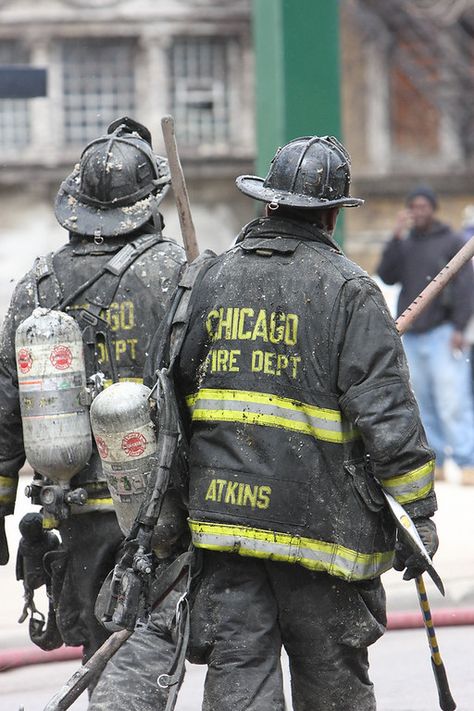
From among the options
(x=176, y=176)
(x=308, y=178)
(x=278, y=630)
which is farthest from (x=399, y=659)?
(x=308, y=178)

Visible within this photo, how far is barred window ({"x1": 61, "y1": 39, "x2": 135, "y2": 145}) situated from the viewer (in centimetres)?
2361

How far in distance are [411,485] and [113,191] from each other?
184 centimetres

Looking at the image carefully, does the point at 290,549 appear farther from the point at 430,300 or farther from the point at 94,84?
the point at 94,84

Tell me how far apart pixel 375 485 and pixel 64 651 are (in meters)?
3.21

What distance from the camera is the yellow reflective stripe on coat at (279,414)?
179 inches

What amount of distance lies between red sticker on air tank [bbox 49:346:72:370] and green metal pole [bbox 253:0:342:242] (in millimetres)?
4401

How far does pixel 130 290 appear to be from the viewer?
5.60 m

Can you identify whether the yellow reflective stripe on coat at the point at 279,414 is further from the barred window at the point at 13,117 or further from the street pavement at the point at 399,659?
the barred window at the point at 13,117

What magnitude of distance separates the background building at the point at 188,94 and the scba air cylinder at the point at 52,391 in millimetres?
17353

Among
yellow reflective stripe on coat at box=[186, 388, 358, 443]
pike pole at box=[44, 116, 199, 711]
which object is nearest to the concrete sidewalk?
pike pole at box=[44, 116, 199, 711]

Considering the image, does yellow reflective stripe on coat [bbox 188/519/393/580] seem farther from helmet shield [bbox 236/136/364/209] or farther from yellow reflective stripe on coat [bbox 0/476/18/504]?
yellow reflective stripe on coat [bbox 0/476/18/504]

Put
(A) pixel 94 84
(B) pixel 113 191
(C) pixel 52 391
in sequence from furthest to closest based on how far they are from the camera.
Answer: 1. (A) pixel 94 84
2. (B) pixel 113 191
3. (C) pixel 52 391

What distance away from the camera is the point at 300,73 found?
376 inches

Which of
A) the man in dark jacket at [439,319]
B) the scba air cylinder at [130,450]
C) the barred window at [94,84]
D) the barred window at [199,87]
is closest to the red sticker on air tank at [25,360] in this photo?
the scba air cylinder at [130,450]
